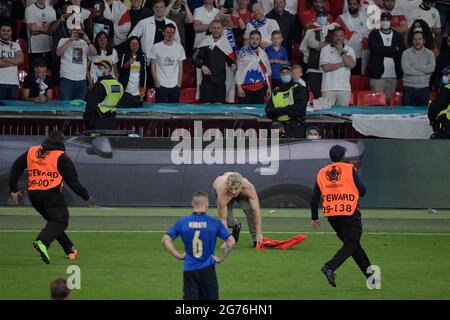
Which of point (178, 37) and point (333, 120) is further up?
point (178, 37)

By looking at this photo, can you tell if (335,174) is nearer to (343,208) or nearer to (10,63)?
(343,208)

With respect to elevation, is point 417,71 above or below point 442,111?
above

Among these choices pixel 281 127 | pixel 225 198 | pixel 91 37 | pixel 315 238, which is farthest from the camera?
pixel 91 37

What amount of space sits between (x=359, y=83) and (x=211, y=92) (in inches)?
158

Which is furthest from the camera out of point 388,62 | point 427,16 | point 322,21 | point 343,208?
point 427,16

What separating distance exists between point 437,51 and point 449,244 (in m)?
9.79

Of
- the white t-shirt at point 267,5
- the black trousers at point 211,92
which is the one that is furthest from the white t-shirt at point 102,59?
the white t-shirt at point 267,5

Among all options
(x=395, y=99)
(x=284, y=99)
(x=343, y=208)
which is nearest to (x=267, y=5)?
(x=395, y=99)

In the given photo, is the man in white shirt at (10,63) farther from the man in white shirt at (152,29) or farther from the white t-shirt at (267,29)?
the white t-shirt at (267,29)

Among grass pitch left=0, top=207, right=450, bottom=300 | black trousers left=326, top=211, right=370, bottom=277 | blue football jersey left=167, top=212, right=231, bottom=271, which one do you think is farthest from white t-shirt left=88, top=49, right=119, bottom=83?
blue football jersey left=167, top=212, right=231, bottom=271

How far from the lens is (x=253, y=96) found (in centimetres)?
2836

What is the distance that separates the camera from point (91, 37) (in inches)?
1097

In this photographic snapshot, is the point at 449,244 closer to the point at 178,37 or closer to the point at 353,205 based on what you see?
the point at 353,205
